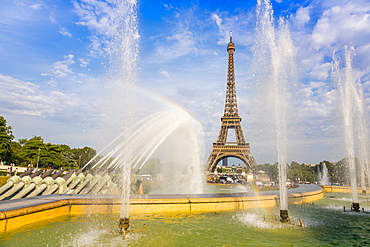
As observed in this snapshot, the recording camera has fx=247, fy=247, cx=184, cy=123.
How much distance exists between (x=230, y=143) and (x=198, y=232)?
68.3 metres

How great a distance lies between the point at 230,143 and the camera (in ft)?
245

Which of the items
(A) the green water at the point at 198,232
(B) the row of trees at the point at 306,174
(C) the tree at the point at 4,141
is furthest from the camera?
(B) the row of trees at the point at 306,174

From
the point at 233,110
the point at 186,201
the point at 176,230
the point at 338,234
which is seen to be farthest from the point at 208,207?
the point at 233,110

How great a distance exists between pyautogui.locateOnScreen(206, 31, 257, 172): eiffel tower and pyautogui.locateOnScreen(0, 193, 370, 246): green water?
59647mm

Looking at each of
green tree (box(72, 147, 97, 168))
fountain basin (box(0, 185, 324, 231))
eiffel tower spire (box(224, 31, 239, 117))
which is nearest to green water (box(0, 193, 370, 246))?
fountain basin (box(0, 185, 324, 231))

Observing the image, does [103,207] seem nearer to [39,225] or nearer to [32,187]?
[39,225]

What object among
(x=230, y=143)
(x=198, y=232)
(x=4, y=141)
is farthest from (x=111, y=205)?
(x=230, y=143)

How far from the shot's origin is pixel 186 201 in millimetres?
10477

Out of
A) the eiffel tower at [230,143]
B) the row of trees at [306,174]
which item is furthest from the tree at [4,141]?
the row of trees at [306,174]

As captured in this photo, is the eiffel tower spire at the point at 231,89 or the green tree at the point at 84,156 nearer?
the eiffel tower spire at the point at 231,89

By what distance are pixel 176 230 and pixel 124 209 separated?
2011mm

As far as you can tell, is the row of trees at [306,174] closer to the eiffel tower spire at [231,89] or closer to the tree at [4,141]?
the eiffel tower spire at [231,89]

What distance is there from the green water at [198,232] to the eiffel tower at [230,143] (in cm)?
5965

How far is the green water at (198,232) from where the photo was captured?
272 inches
